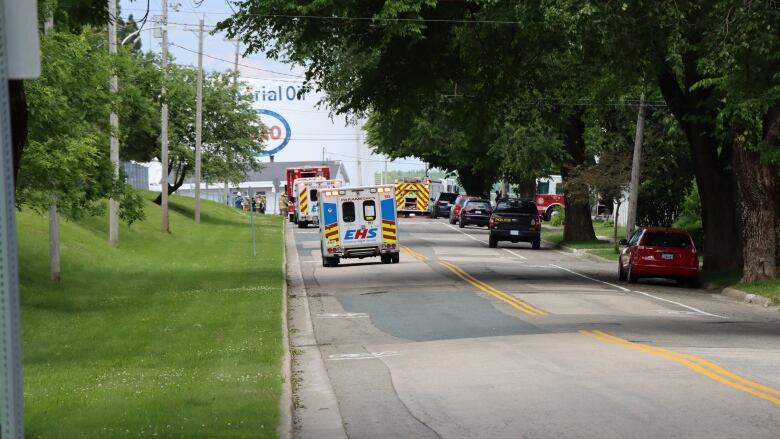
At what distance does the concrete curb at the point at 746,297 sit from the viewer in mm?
28281

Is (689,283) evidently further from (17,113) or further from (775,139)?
(17,113)

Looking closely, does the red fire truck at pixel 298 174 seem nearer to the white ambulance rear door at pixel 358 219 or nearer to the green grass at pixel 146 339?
the green grass at pixel 146 339

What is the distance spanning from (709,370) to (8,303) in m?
11.3

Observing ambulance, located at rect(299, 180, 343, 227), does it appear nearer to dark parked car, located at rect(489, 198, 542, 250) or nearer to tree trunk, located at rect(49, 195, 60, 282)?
dark parked car, located at rect(489, 198, 542, 250)

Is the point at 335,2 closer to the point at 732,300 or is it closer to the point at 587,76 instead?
the point at 587,76

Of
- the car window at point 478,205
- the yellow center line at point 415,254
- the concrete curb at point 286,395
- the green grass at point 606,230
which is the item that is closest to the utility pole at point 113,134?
the concrete curb at point 286,395

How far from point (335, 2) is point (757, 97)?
10.1m

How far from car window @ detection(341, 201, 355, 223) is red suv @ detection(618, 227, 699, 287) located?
29.9ft

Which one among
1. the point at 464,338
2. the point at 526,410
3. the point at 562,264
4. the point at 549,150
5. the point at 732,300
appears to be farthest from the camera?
the point at 549,150

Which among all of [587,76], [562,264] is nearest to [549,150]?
[562,264]

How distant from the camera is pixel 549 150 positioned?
53.8 metres

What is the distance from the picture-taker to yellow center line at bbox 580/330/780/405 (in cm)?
1324

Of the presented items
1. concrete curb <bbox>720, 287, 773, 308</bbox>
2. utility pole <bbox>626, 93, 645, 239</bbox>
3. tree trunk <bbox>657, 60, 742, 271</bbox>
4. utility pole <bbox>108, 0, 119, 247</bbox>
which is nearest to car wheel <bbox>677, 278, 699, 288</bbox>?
tree trunk <bbox>657, 60, 742, 271</bbox>

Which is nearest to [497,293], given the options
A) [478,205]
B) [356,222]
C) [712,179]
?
[712,179]
